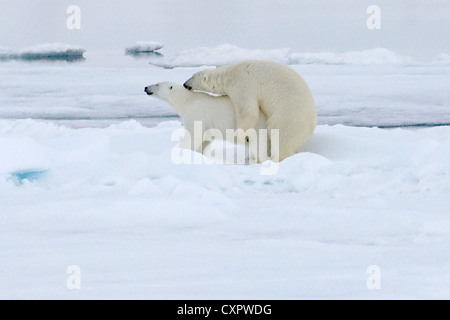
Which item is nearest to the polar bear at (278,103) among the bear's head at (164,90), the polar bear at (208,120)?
the polar bear at (208,120)

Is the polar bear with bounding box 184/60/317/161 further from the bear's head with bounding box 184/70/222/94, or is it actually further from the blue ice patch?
the blue ice patch

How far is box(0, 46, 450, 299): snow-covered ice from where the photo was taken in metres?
2.87

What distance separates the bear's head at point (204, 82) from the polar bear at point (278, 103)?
0.94ft

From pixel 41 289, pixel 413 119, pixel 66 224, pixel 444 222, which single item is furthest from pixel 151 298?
pixel 413 119

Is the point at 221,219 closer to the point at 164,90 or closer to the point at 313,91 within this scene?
the point at 164,90

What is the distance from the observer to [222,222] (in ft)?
12.7

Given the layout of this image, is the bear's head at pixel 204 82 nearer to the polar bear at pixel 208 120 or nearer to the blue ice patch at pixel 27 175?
the polar bear at pixel 208 120

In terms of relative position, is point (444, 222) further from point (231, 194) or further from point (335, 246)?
point (231, 194)

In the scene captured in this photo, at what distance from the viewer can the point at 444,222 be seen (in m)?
3.79

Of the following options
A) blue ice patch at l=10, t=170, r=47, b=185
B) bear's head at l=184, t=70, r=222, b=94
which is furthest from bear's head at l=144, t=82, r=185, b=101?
blue ice patch at l=10, t=170, r=47, b=185

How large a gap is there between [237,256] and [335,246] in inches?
19.8

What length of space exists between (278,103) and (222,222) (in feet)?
6.60

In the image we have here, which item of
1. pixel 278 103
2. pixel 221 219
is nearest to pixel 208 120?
pixel 278 103

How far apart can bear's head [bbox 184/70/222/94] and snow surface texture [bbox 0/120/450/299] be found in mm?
→ 589
